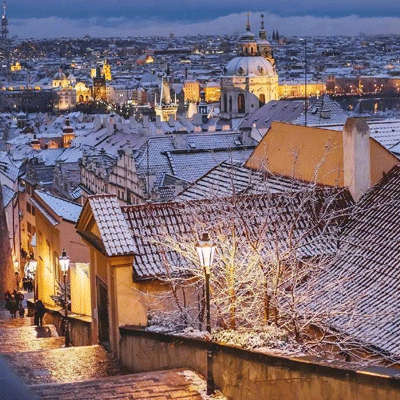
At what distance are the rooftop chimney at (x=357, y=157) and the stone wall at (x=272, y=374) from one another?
488 centimetres

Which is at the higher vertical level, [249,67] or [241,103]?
[249,67]

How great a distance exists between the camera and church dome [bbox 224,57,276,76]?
338 ft

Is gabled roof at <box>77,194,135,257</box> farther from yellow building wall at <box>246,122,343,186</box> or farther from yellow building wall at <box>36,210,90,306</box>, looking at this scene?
yellow building wall at <box>36,210,90,306</box>

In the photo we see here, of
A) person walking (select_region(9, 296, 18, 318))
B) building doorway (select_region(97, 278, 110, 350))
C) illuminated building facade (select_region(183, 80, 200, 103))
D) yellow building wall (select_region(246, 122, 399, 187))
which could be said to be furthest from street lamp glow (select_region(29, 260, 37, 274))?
illuminated building facade (select_region(183, 80, 200, 103))

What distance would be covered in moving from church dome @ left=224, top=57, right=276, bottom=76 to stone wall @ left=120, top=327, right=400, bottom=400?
305ft

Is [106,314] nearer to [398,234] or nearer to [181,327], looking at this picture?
[181,327]

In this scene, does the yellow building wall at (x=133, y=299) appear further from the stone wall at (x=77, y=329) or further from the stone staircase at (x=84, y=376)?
Result: the stone wall at (x=77, y=329)

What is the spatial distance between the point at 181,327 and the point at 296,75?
183m

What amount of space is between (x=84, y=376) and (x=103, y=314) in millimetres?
2356

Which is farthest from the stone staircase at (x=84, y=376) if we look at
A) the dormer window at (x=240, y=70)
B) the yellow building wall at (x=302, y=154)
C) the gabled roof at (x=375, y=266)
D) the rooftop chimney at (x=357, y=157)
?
the dormer window at (x=240, y=70)

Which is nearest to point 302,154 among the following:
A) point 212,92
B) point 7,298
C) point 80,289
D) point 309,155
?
point 309,155

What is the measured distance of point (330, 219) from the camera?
1354 centimetres

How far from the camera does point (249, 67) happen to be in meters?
104

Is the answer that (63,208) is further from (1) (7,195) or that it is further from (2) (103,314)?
(1) (7,195)
